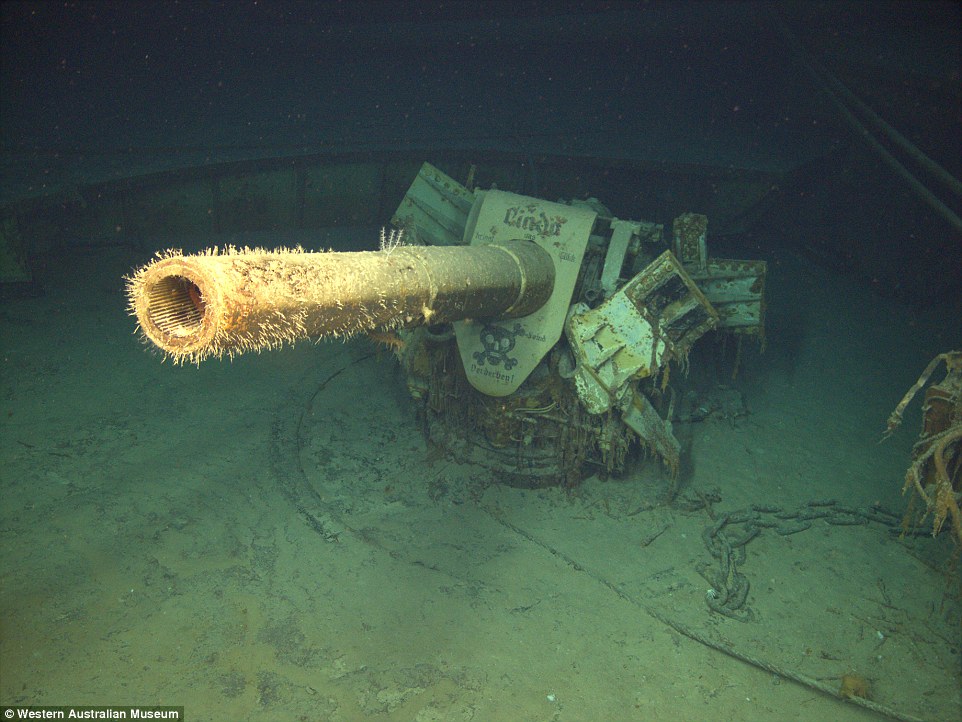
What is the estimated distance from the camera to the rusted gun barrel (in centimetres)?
228

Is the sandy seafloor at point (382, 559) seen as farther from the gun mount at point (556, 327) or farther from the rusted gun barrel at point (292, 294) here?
the rusted gun barrel at point (292, 294)

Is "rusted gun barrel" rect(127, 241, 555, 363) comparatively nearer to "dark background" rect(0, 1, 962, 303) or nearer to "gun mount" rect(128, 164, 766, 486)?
"gun mount" rect(128, 164, 766, 486)

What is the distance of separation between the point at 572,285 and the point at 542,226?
1.58 ft

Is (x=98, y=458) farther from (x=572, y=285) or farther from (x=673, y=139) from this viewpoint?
(x=673, y=139)

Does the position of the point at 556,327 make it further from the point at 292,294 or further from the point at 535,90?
the point at 535,90

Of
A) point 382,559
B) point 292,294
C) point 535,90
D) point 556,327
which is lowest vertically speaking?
point 382,559

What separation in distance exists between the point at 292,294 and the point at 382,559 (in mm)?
2704

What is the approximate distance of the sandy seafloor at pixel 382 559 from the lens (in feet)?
12.6

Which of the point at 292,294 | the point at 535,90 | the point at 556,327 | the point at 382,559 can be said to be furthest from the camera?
the point at 535,90

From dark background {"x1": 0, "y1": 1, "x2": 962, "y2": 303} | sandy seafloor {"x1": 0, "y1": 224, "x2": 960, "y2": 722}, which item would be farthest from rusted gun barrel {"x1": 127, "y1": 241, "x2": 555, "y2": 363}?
dark background {"x1": 0, "y1": 1, "x2": 962, "y2": 303}

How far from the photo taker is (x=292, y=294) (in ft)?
8.41

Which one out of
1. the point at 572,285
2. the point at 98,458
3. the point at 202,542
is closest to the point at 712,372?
the point at 572,285

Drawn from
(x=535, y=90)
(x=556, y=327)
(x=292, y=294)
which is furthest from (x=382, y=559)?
(x=535, y=90)

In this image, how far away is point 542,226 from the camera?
5.16m
